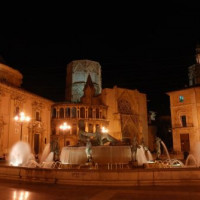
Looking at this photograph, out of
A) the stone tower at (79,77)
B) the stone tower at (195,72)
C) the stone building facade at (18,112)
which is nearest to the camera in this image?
the stone building facade at (18,112)

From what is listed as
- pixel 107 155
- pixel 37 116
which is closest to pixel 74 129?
pixel 37 116

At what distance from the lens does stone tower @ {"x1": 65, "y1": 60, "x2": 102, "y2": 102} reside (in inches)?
2391

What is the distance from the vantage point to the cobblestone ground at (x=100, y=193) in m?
7.67

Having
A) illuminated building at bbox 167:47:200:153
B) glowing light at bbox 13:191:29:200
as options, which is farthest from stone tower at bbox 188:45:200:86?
glowing light at bbox 13:191:29:200

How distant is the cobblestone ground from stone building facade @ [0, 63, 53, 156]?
846 inches

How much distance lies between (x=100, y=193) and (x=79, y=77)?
178 ft

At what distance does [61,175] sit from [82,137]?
8869mm

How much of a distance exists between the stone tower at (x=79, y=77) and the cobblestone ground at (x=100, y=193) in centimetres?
5091

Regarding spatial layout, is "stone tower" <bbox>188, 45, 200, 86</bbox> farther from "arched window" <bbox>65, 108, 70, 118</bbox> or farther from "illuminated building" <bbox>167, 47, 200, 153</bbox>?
"arched window" <bbox>65, 108, 70, 118</bbox>

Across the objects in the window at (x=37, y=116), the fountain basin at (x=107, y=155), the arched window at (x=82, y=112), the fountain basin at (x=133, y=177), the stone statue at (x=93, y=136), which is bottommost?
the fountain basin at (x=133, y=177)

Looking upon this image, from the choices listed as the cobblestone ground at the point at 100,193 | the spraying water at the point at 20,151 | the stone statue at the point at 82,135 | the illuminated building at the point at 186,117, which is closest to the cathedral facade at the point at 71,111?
the spraying water at the point at 20,151

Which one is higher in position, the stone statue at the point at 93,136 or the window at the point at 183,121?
the window at the point at 183,121

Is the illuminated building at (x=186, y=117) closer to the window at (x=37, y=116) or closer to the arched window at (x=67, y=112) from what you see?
the arched window at (x=67, y=112)

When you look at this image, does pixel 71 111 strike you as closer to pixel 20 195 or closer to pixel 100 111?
pixel 100 111
